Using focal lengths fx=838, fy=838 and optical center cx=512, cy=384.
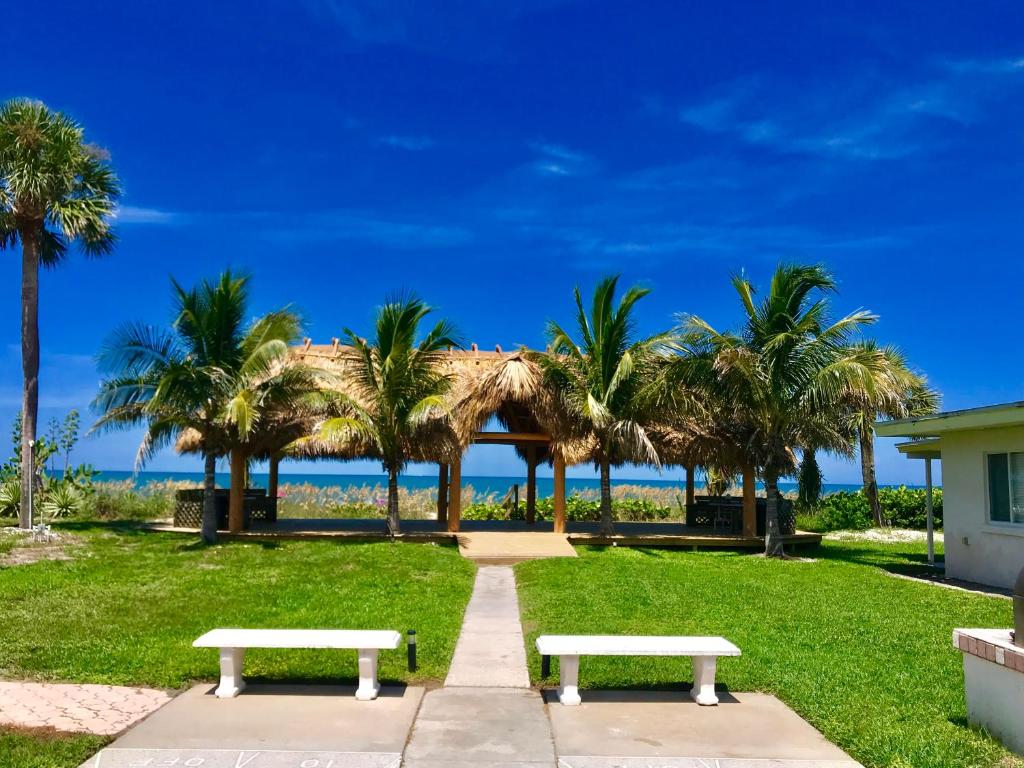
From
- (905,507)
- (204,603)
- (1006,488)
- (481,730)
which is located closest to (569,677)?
(481,730)

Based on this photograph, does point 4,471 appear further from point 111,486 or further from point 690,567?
point 690,567

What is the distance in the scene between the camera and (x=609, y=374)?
18234 millimetres

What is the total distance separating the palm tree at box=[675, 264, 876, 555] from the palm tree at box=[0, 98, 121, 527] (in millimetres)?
13976

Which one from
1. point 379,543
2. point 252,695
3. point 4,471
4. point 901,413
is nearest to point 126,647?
point 252,695

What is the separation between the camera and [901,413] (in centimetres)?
2302

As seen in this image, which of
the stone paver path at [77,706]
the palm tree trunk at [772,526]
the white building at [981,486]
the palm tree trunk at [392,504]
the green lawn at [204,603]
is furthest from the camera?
the palm tree trunk at [392,504]

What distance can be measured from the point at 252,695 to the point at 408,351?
1184cm

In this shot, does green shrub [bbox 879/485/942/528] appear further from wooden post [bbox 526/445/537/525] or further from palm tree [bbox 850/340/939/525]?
wooden post [bbox 526/445/537/525]

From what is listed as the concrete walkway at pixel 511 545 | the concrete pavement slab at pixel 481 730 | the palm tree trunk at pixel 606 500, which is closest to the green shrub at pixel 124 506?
the concrete walkway at pixel 511 545

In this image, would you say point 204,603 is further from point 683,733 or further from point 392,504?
point 392,504

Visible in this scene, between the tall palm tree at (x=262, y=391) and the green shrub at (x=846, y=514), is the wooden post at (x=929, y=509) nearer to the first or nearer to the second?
the green shrub at (x=846, y=514)

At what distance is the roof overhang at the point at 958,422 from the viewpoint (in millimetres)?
11812

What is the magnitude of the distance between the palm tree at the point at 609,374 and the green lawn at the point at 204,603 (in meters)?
4.23

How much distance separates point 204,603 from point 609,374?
10.1 metres
